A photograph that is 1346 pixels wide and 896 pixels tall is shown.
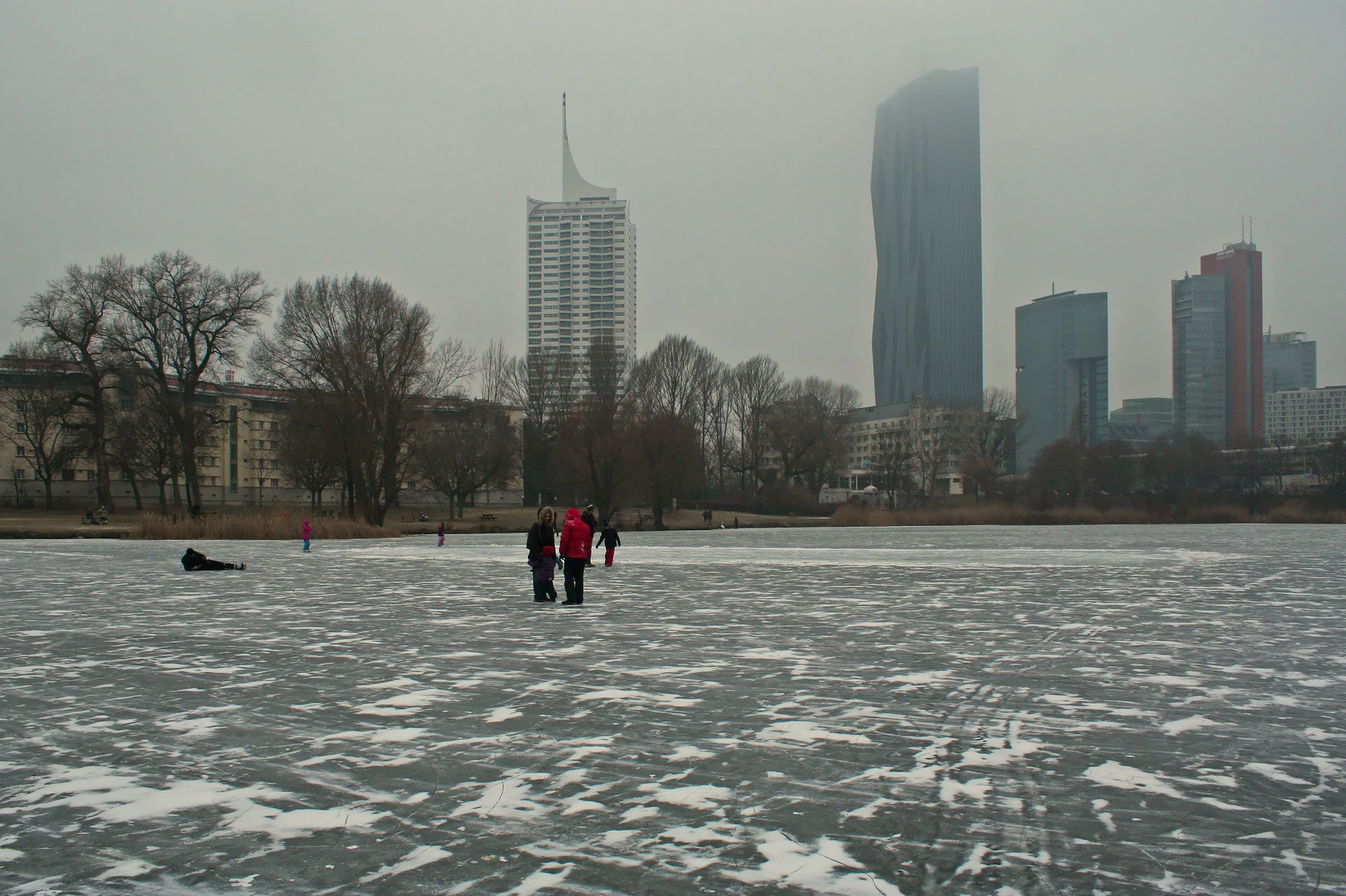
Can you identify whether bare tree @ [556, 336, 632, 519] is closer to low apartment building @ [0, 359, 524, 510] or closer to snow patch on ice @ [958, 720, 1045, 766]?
low apartment building @ [0, 359, 524, 510]

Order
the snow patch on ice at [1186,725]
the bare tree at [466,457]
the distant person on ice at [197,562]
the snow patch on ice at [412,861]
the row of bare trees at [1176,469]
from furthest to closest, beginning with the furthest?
the row of bare trees at [1176,469] < the bare tree at [466,457] < the distant person on ice at [197,562] < the snow patch on ice at [1186,725] < the snow patch on ice at [412,861]

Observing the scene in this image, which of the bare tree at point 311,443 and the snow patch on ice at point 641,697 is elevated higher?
the bare tree at point 311,443

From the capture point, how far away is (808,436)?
87.8m

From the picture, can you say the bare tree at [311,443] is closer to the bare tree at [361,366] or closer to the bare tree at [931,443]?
the bare tree at [361,366]

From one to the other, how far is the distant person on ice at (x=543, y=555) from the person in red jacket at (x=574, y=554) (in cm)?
24

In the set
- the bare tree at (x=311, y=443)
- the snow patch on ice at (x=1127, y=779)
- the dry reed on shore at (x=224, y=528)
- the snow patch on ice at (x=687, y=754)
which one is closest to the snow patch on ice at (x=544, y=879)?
the snow patch on ice at (x=687, y=754)

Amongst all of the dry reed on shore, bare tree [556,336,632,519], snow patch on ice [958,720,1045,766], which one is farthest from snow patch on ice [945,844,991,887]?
bare tree [556,336,632,519]

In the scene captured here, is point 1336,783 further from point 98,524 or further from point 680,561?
point 98,524

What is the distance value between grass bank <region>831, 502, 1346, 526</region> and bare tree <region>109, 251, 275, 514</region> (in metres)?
34.6

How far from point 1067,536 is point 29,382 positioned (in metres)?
52.3

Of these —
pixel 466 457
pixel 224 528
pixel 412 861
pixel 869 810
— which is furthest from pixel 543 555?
pixel 466 457

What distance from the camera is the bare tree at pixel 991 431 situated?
84.8m

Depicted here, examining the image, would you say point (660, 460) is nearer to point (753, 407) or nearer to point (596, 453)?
point (596, 453)

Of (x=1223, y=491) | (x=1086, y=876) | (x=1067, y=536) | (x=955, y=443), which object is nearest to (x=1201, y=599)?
(x=1086, y=876)
